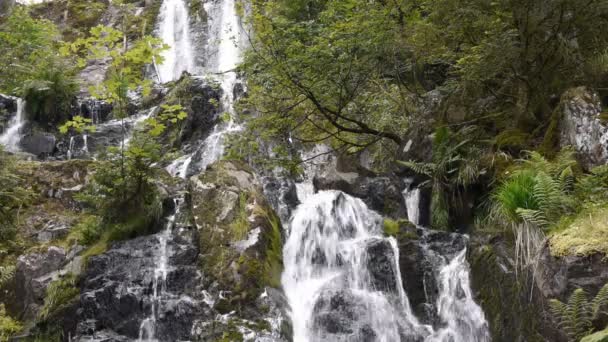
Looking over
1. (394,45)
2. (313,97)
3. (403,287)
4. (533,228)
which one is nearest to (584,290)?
(533,228)

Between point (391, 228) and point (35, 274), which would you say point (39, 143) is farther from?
point (391, 228)

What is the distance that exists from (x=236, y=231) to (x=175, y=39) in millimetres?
19045

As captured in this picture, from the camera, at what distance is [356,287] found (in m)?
8.00

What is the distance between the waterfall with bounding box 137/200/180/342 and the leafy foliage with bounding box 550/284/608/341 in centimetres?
527

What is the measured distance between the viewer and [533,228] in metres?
5.79

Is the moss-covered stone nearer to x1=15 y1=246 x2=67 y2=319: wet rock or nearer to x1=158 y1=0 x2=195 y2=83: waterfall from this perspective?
x1=15 y1=246 x2=67 y2=319: wet rock

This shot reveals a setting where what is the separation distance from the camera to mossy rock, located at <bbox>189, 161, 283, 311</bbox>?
7414 millimetres

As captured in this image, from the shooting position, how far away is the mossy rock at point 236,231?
741 centimetres

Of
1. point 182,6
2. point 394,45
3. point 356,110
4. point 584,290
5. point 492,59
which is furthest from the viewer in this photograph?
point 182,6

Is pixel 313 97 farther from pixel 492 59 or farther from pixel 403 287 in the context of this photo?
pixel 403 287

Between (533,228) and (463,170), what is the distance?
8.11 ft

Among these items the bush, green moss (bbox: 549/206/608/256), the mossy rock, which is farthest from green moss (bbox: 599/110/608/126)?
the bush

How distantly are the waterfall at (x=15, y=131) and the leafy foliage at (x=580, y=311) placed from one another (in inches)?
611

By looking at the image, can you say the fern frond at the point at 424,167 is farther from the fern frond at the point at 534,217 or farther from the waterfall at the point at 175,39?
the waterfall at the point at 175,39
